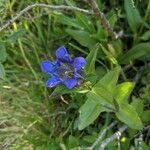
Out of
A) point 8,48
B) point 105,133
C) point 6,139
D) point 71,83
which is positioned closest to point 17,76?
point 8,48

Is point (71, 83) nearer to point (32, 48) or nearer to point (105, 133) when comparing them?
point (105, 133)

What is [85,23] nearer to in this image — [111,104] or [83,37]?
[83,37]

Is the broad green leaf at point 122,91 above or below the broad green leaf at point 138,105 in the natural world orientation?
above

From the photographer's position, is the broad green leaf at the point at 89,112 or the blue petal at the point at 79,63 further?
the broad green leaf at the point at 89,112

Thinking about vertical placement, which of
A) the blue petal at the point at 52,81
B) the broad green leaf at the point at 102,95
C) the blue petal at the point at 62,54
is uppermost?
the blue petal at the point at 62,54

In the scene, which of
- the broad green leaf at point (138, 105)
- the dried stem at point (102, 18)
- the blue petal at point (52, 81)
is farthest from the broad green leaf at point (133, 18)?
the blue petal at point (52, 81)

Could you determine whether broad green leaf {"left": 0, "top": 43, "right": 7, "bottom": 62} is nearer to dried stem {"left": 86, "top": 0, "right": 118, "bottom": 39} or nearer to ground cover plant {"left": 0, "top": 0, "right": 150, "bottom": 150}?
ground cover plant {"left": 0, "top": 0, "right": 150, "bottom": 150}

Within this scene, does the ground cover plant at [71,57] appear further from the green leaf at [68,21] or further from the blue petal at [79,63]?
the blue petal at [79,63]

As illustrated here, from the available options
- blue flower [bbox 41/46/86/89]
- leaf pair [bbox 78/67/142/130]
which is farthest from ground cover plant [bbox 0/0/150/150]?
blue flower [bbox 41/46/86/89]
